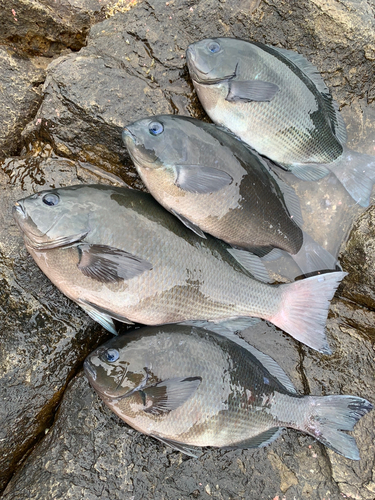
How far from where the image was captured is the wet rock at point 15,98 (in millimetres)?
3062

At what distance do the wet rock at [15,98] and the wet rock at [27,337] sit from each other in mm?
313

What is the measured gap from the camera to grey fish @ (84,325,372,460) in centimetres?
254

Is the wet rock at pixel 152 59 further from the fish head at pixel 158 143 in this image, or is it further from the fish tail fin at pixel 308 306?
the fish tail fin at pixel 308 306

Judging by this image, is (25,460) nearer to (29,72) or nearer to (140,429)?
(140,429)

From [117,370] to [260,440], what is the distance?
1163mm

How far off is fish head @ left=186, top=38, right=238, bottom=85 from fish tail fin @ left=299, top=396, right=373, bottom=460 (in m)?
2.45

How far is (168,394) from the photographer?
2510 millimetres

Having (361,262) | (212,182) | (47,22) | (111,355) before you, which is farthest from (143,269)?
(47,22)

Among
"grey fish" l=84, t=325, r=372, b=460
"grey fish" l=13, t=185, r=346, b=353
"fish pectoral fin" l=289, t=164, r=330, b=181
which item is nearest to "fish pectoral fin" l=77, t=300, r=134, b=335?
"grey fish" l=13, t=185, r=346, b=353

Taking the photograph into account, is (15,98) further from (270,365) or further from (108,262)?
(270,365)

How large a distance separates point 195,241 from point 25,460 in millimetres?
1998

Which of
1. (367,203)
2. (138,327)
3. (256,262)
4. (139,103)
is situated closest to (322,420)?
(256,262)

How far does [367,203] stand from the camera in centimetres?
306

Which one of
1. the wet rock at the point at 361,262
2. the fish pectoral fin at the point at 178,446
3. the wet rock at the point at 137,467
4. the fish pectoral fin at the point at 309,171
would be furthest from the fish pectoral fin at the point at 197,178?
the fish pectoral fin at the point at 178,446
